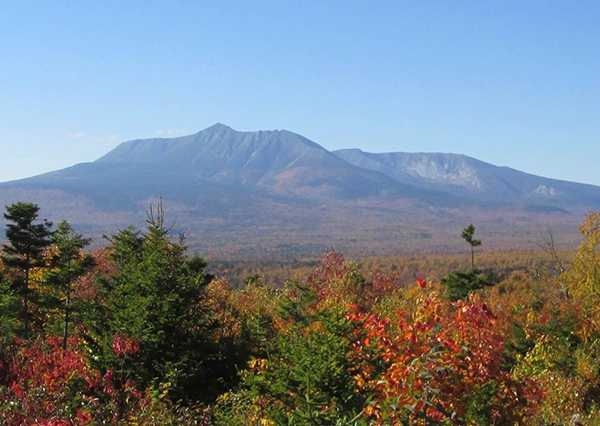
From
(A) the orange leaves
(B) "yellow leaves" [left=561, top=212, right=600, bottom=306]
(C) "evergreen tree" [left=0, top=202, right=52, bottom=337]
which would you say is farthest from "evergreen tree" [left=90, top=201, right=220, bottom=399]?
(B) "yellow leaves" [left=561, top=212, right=600, bottom=306]

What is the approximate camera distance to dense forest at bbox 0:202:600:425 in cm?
799

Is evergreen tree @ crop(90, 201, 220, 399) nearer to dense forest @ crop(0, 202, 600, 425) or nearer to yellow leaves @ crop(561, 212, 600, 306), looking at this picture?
dense forest @ crop(0, 202, 600, 425)

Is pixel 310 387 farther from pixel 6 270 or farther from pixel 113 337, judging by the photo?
pixel 6 270

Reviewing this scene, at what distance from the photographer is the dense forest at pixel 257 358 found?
7.99m

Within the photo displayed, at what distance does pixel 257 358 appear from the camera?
1369 cm

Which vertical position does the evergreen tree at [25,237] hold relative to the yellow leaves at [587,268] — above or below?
above

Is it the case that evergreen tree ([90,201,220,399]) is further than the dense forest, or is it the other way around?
evergreen tree ([90,201,220,399])

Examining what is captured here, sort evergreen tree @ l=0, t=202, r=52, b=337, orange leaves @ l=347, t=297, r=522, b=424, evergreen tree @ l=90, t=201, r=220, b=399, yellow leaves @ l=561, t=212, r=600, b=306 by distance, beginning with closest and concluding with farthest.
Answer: orange leaves @ l=347, t=297, r=522, b=424 → evergreen tree @ l=90, t=201, r=220, b=399 → evergreen tree @ l=0, t=202, r=52, b=337 → yellow leaves @ l=561, t=212, r=600, b=306

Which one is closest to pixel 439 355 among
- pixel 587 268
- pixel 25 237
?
pixel 25 237

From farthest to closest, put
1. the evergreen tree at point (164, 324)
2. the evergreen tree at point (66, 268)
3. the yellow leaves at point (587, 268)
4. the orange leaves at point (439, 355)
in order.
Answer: the yellow leaves at point (587, 268) < the evergreen tree at point (66, 268) < the evergreen tree at point (164, 324) < the orange leaves at point (439, 355)

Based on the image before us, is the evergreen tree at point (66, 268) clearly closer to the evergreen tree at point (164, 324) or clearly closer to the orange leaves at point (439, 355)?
the evergreen tree at point (164, 324)

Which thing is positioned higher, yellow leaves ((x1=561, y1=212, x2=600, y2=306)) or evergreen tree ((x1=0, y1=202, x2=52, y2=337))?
evergreen tree ((x1=0, y1=202, x2=52, y2=337))

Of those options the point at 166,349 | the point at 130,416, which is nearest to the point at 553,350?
the point at 166,349

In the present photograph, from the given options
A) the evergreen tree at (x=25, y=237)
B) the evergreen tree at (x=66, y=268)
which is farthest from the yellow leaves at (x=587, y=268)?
the evergreen tree at (x=25, y=237)
